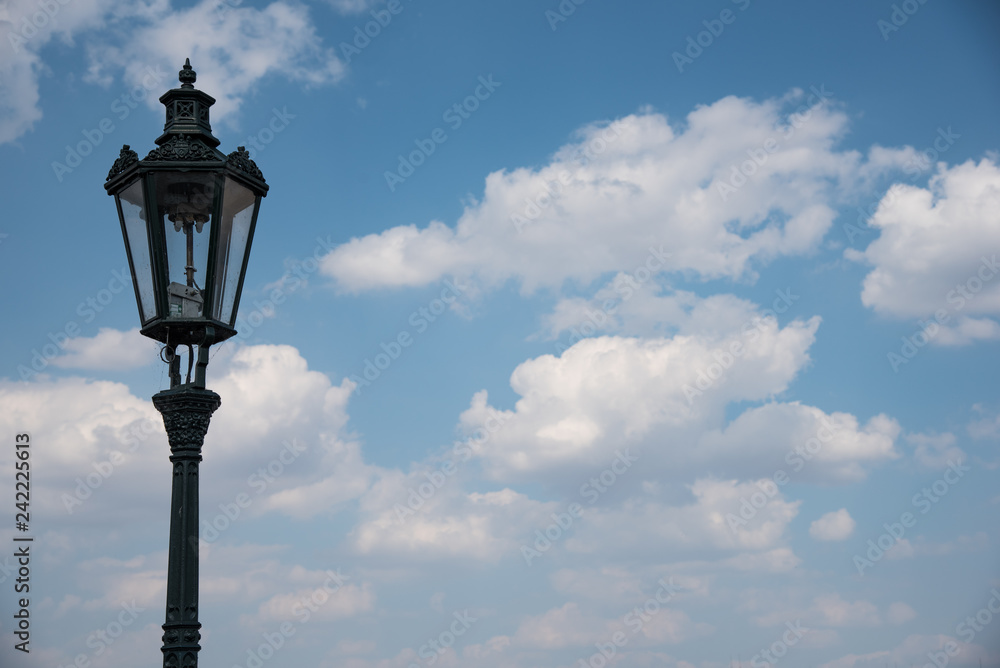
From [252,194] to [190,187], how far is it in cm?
53

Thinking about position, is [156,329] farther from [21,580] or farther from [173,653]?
[21,580]

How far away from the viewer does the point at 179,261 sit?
8.02 meters

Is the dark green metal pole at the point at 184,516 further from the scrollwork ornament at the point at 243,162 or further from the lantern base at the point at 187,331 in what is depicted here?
the scrollwork ornament at the point at 243,162

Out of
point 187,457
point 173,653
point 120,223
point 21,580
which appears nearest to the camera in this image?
point 173,653

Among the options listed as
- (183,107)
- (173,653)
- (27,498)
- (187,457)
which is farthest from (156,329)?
(27,498)

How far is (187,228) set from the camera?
26.5ft

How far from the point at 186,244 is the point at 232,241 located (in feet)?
1.32

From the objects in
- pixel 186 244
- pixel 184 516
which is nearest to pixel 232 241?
pixel 186 244

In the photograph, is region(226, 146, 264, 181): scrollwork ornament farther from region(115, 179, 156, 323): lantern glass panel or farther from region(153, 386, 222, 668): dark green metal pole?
region(153, 386, 222, 668): dark green metal pole

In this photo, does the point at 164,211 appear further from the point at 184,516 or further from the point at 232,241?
the point at 184,516

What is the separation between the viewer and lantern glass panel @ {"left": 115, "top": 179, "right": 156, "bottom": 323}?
7969 millimetres

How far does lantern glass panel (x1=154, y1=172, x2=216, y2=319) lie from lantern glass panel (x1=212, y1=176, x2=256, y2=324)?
0.42 ft

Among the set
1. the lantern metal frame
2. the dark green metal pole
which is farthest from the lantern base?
the dark green metal pole

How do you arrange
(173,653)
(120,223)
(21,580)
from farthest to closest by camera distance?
1. (21,580)
2. (120,223)
3. (173,653)
